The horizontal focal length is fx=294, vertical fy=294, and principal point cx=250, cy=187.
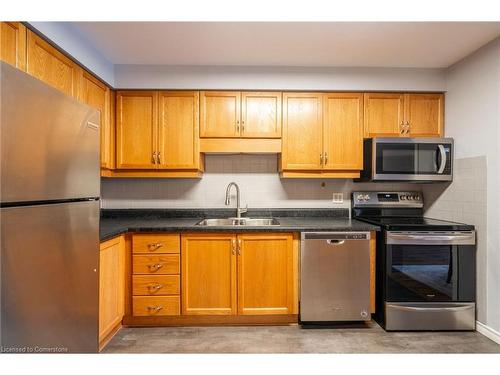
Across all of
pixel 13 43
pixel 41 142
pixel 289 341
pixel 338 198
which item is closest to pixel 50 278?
pixel 41 142

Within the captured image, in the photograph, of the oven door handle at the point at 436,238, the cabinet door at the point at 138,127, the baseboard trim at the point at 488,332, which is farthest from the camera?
→ the cabinet door at the point at 138,127

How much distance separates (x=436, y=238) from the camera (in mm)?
2383

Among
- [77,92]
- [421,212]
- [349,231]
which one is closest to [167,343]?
[349,231]

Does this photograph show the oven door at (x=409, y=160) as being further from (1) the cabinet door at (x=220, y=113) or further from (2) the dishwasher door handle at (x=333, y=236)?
(1) the cabinet door at (x=220, y=113)

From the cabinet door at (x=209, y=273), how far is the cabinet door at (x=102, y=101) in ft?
3.38

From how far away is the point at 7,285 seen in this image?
74cm

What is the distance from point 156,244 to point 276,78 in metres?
1.82

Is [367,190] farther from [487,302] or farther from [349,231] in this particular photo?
[487,302]

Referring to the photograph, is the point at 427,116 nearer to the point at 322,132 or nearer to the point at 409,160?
the point at 409,160

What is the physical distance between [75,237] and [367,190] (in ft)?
8.96

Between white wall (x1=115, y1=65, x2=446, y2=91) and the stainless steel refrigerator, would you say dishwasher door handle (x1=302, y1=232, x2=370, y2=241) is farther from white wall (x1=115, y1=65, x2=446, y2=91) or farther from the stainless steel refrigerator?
the stainless steel refrigerator

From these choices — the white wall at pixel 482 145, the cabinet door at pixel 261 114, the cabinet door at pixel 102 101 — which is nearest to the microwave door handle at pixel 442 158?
the white wall at pixel 482 145

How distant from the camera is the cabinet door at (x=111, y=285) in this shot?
2.06 metres

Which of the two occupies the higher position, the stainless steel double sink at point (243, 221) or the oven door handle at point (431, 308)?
the stainless steel double sink at point (243, 221)
